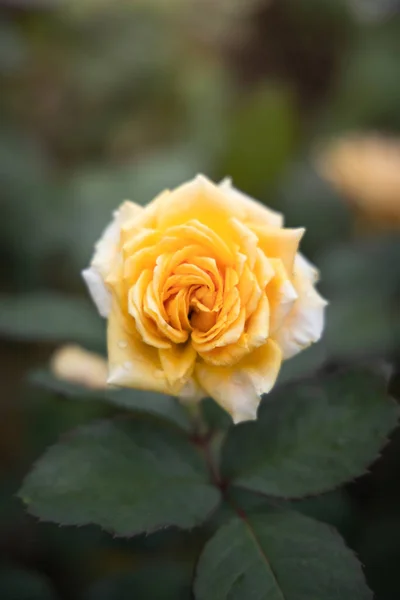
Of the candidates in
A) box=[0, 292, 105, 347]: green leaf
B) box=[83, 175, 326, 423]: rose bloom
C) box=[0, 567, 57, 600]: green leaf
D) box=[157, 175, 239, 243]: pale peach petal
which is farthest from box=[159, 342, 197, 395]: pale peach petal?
box=[0, 567, 57, 600]: green leaf

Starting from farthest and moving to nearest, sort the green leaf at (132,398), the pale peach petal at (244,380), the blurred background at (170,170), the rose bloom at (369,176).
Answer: the rose bloom at (369,176) → the blurred background at (170,170) → the green leaf at (132,398) → the pale peach petal at (244,380)

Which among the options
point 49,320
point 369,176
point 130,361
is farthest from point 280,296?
point 369,176

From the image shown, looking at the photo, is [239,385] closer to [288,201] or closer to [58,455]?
[58,455]

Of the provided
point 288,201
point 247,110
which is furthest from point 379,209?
A: point 247,110

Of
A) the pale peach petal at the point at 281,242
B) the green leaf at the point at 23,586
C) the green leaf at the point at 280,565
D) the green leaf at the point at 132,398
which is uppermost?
the pale peach petal at the point at 281,242

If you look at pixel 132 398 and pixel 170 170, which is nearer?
pixel 132 398

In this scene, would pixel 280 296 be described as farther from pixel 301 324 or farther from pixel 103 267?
pixel 103 267

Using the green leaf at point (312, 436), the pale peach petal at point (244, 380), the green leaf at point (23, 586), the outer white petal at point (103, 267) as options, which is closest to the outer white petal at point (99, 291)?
the outer white petal at point (103, 267)

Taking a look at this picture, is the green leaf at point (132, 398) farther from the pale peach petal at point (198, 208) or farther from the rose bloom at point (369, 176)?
the rose bloom at point (369, 176)
